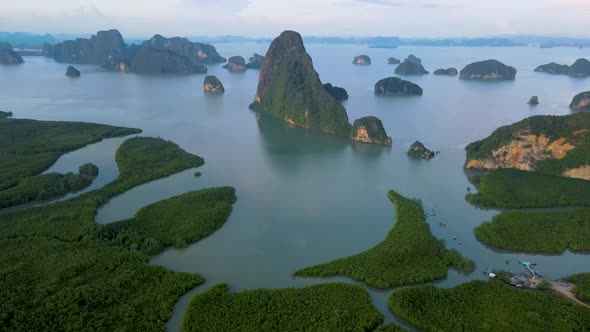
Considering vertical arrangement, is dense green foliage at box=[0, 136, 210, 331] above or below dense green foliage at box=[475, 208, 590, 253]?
below

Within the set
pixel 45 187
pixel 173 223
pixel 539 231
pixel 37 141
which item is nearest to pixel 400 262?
pixel 539 231

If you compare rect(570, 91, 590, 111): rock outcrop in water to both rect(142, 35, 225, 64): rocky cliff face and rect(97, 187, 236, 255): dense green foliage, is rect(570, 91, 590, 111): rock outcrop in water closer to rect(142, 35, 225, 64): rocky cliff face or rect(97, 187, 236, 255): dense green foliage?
rect(97, 187, 236, 255): dense green foliage

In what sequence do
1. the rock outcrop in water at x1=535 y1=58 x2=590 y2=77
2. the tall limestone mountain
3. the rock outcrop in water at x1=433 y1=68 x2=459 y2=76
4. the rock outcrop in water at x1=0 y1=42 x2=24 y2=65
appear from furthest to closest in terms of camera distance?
the rock outcrop in water at x1=0 y1=42 x2=24 y2=65 < the rock outcrop in water at x1=433 y1=68 x2=459 y2=76 < the rock outcrop in water at x1=535 y1=58 x2=590 y2=77 < the tall limestone mountain

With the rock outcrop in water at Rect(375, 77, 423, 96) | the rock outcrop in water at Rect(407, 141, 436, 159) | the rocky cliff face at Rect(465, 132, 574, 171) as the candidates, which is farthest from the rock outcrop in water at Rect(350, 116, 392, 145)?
the rock outcrop in water at Rect(375, 77, 423, 96)

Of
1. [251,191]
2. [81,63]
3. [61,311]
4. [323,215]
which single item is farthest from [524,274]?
[81,63]

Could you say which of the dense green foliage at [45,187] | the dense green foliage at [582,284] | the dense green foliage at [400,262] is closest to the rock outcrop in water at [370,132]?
the dense green foliage at [400,262]

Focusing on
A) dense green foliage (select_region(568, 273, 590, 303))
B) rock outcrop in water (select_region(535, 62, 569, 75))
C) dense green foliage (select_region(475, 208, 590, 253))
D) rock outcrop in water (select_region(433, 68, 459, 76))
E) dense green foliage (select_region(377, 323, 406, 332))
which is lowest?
dense green foliage (select_region(377, 323, 406, 332))
